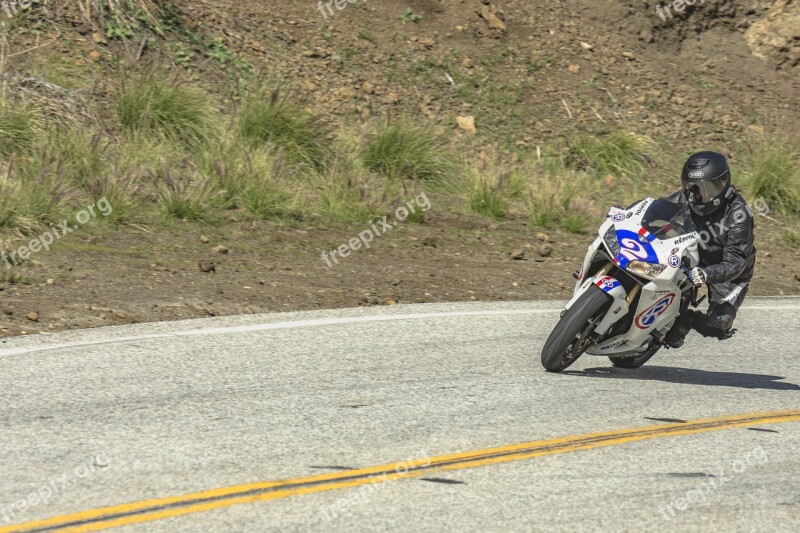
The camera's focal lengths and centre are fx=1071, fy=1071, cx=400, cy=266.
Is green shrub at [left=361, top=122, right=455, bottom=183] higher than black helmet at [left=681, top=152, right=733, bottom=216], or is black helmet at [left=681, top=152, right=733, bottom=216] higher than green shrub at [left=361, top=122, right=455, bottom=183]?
black helmet at [left=681, top=152, right=733, bottom=216]

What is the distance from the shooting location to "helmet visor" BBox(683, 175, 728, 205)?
7934mm

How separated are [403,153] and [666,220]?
7751 mm

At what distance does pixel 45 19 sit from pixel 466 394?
11609mm

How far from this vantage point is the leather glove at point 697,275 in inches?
304

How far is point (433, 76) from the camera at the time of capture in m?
18.7

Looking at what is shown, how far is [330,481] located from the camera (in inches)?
218

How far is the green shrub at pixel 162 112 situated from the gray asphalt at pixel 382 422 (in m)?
5.66

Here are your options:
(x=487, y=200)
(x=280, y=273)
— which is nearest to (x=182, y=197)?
(x=280, y=273)

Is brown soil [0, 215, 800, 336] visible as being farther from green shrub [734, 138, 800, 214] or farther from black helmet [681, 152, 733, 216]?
black helmet [681, 152, 733, 216]

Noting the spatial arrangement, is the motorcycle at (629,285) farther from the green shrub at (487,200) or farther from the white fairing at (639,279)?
the green shrub at (487,200)

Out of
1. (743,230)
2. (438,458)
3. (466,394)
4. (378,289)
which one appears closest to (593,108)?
(378,289)

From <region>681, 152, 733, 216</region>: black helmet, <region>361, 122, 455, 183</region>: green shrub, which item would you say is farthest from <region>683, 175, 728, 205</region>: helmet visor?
<region>361, 122, 455, 183</region>: green shrub

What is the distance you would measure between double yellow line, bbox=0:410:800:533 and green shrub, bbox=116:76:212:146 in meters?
9.12

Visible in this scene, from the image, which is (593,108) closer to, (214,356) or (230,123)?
(230,123)
